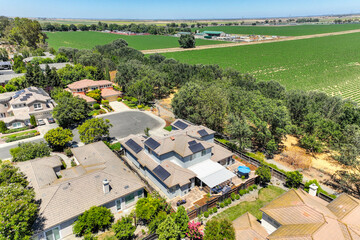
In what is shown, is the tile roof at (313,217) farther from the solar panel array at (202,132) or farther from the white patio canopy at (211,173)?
the solar panel array at (202,132)

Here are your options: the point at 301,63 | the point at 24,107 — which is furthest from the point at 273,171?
the point at 301,63

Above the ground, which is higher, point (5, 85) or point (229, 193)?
point (5, 85)

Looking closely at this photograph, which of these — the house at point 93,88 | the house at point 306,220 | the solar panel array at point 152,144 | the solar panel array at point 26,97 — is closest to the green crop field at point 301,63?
the house at point 93,88

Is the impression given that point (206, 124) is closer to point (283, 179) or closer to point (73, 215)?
point (283, 179)

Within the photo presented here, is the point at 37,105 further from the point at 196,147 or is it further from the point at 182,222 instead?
the point at 182,222

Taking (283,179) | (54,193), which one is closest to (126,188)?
(54,193)

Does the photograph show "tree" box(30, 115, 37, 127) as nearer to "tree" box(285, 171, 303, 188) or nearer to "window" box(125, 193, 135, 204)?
"window" box(125, 193, 135, 204)

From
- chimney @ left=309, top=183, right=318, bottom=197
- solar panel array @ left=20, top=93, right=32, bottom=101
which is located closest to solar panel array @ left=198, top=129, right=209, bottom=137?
chimney @ left=309, top=183, right=318, bottom=197
